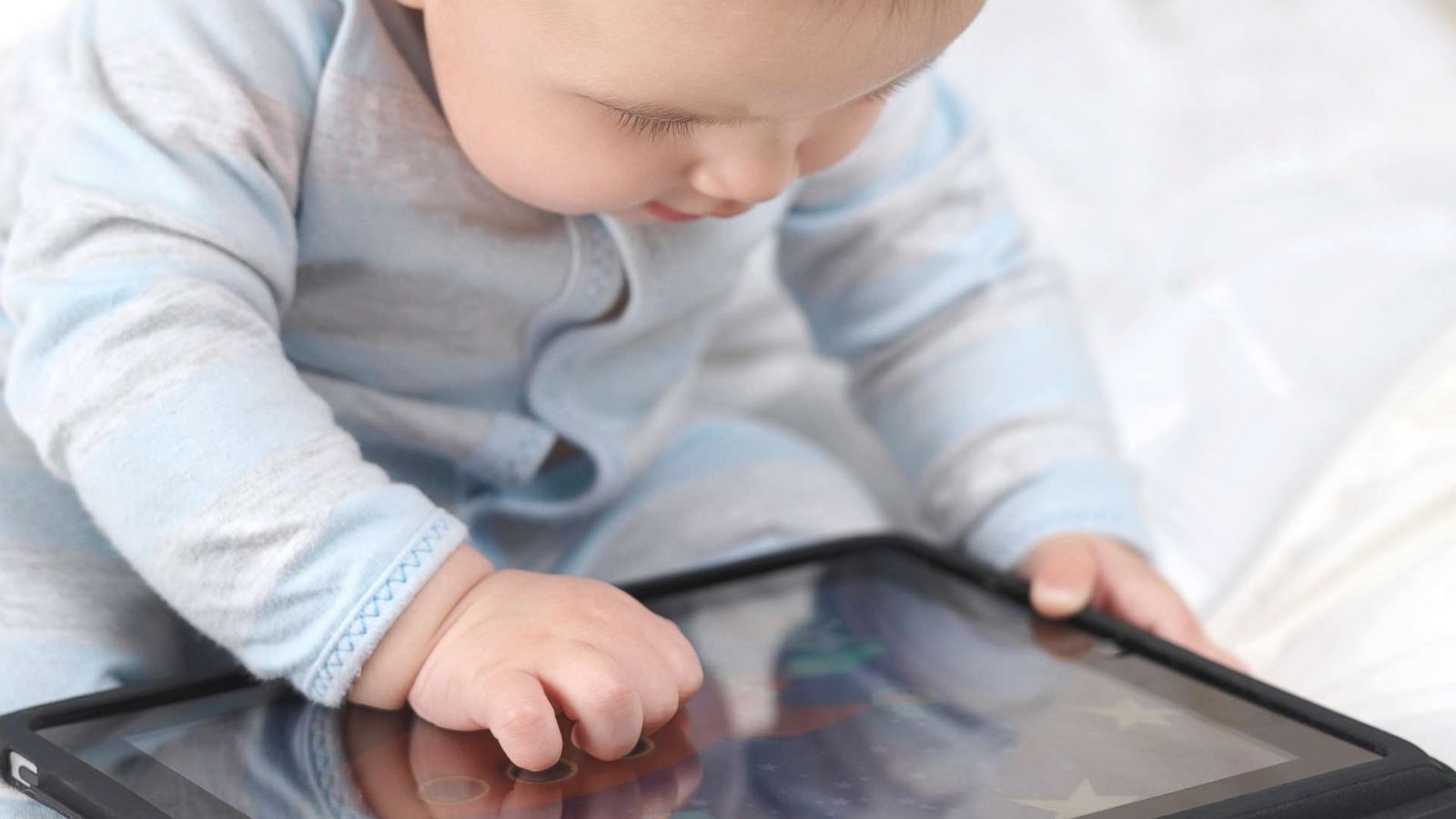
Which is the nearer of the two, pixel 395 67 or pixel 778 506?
pixel 395 67

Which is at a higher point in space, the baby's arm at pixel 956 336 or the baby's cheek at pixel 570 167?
the baby's cheek at pixel 570 167

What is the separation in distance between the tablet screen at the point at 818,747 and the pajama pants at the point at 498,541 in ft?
0.22

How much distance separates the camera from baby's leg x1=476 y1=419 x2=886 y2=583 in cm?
78

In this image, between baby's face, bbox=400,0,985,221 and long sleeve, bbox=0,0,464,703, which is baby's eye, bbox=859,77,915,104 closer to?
baby's face, bbox=400,0,985,221

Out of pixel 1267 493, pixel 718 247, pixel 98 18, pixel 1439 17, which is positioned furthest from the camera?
pixel 1439 17

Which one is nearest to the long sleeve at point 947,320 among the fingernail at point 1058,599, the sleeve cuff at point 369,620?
the fingernail at point 1058,599

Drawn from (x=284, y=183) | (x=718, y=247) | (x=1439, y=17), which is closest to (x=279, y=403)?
(x=284, y=183)

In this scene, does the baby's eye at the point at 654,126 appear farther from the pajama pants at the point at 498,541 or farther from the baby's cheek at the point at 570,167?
the pajama pants at the point at 498,541

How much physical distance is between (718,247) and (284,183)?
0.20 meters

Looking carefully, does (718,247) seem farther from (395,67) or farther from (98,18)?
(98,18)

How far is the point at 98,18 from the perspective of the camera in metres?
0.61

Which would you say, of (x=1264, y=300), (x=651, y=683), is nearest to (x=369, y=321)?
(x=651, y=683)

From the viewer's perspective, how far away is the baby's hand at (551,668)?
496 mm

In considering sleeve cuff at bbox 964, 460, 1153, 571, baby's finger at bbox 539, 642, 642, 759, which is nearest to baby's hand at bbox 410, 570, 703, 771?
baby's finger at bbox 539, 642, 642, 759
